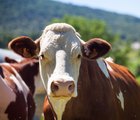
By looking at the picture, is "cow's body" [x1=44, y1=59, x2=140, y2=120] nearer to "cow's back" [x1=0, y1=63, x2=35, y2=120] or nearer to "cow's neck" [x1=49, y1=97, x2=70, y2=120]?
"cow's neck" [x1=49, y1=97, x2=70, y2=120]

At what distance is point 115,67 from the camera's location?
734 centimetres

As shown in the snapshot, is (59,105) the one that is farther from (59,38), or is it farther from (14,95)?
(14,95)

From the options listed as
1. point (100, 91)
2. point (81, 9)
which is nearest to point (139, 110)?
point (100, 91)

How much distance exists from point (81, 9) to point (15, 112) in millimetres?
130800

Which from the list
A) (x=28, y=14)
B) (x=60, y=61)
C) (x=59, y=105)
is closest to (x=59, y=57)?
(x=60, y=61)

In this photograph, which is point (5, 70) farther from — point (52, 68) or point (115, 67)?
point (52, 68)

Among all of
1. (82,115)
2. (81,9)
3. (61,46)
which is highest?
(61,46)

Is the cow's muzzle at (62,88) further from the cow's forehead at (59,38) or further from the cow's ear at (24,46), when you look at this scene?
the cow's ear at (24,46)

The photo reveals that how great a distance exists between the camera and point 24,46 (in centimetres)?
596

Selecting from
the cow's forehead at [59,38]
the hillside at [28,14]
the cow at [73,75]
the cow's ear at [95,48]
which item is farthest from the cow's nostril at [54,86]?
the hillside at [28,14]

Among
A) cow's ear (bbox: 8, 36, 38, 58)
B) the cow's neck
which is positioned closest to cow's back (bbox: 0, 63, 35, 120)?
cow's ear (bbox: 8, 36, 38, 58)

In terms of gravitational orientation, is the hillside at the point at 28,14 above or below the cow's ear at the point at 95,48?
below

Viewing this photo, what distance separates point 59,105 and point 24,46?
91 centimetres

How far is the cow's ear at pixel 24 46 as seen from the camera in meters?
5.91
